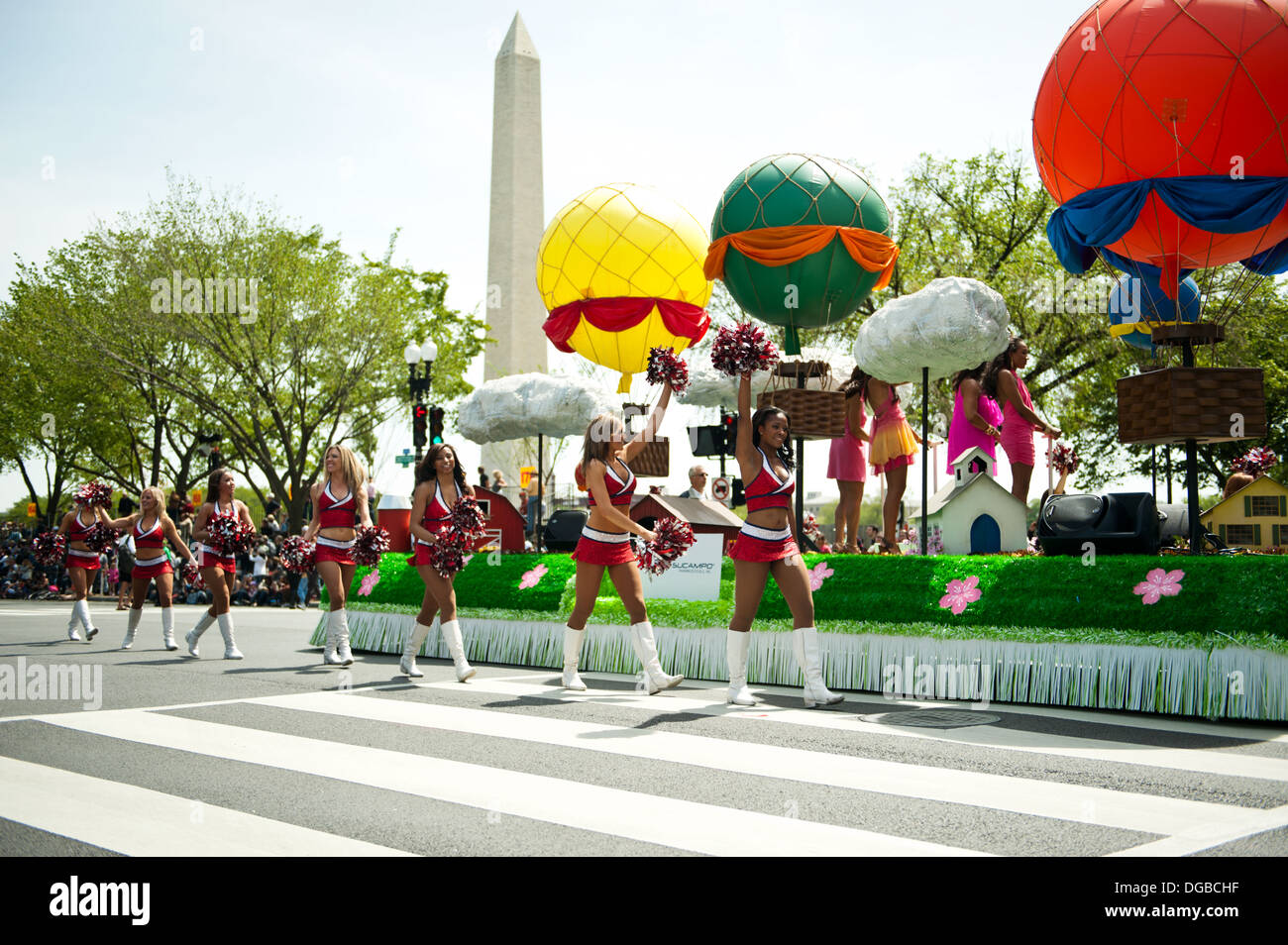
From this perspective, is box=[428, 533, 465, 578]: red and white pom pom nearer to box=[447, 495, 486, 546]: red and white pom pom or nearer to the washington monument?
box=[447, 495, 486, 546]: red and white pom pom

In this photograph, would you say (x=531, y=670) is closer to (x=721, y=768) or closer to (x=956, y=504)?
(x=956, y=504)

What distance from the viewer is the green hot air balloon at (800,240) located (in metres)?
10.6

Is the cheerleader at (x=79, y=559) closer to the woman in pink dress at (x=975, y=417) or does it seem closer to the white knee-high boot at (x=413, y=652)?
the white knee-high boot at (x=413, y=652)

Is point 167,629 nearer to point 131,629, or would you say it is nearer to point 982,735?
point 131,629

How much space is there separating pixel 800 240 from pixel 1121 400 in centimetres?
337

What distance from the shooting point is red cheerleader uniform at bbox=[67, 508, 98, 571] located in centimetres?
1319

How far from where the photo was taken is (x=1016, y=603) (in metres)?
7.86

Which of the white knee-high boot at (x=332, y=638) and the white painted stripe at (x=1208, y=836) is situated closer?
the white painted stripe at (x=1208, y=836)

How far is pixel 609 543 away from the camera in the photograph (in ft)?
26.9

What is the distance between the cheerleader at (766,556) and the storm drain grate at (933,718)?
545mm

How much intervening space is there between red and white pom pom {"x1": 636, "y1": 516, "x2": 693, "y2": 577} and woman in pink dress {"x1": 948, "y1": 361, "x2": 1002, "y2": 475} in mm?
3469

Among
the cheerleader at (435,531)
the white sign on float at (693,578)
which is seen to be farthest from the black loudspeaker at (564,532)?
the cheerleader at (435,531)
